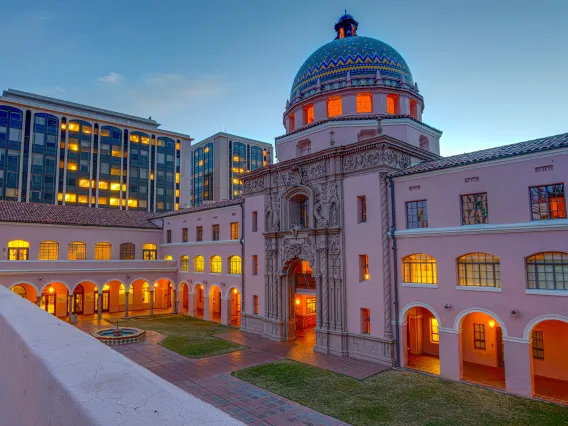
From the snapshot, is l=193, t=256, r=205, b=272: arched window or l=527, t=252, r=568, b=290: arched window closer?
l=527, t=252, r=568, b=290: arched window

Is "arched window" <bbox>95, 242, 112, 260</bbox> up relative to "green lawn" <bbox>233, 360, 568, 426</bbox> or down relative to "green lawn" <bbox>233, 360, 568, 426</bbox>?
up

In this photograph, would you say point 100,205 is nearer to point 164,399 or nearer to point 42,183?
point 42,183

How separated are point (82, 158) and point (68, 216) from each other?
36.3 meters

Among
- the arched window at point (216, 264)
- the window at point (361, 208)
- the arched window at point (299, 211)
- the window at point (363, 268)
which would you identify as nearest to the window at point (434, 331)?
the window at point (363, 268)

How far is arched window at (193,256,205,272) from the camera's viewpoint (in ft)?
136

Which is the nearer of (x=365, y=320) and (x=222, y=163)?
(x=365, y=320)

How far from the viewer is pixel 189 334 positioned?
32.6 meters

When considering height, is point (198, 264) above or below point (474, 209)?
below

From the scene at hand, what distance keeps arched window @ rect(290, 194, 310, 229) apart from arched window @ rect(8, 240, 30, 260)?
86.4 feet

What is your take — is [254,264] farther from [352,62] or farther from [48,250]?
[48,250]

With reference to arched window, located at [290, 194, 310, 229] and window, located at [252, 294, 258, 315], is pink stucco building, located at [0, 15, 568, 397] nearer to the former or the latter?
arched window, located at [290, 194, 310, 229]

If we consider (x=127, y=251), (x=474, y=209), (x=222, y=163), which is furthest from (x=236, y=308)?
(x=222, y=163)

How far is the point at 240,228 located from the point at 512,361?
23.4 meters

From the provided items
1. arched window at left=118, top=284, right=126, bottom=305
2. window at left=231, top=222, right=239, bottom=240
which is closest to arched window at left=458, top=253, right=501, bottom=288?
window at left=231, top=222, right=239, bottom=240
